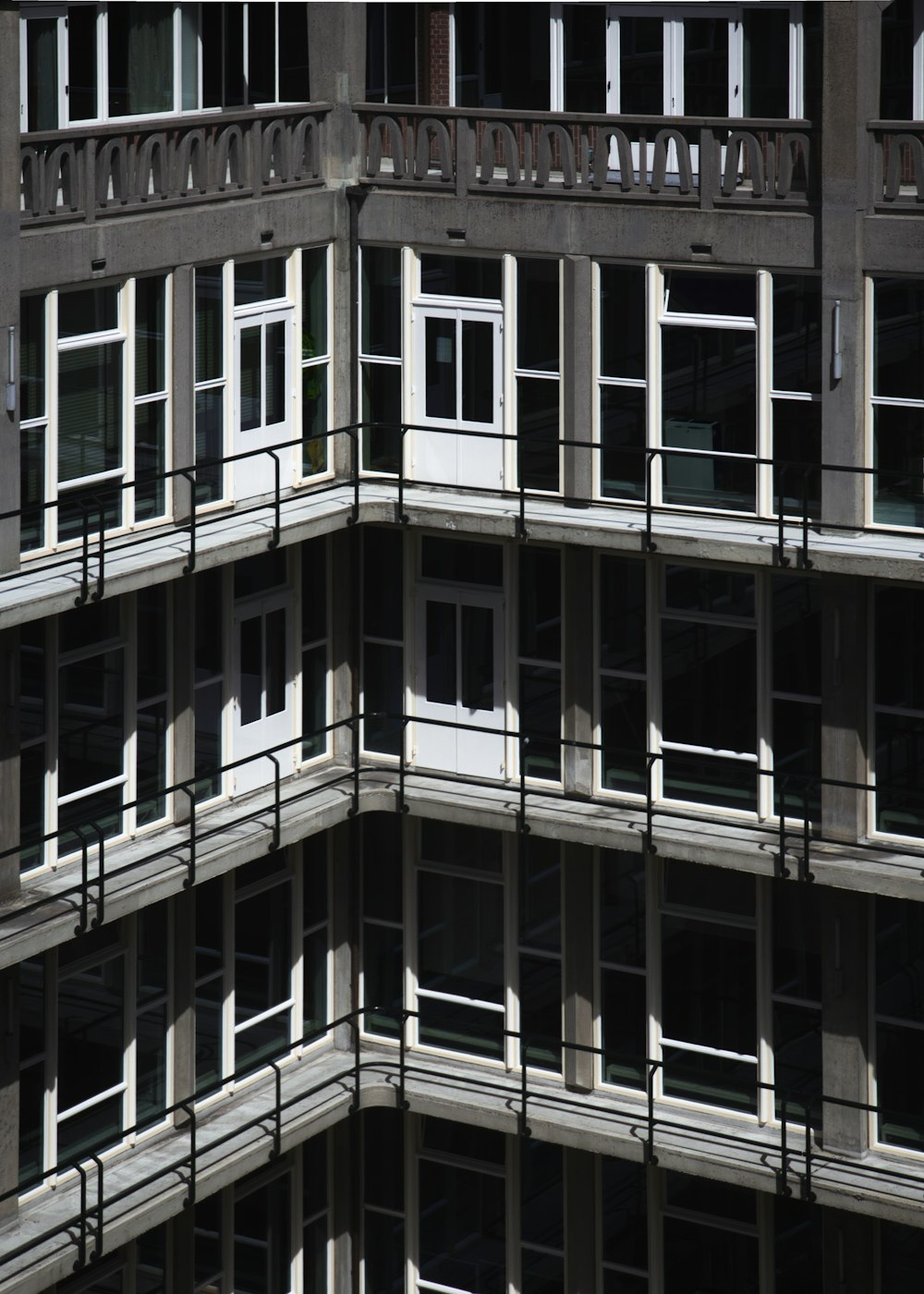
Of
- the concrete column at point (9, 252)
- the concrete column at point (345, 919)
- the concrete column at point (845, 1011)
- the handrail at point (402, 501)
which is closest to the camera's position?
the concrete column at point (9, 252)

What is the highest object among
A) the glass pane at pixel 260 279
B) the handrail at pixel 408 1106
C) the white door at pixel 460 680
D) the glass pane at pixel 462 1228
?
the glass pane at pixel 260 279

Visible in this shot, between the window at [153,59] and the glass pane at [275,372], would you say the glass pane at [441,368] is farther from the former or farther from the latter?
the window at [153,59]

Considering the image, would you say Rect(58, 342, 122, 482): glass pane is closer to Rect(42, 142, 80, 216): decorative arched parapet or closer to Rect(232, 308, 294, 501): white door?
Rect(42, 142, 80, 216): decorative arched parapet

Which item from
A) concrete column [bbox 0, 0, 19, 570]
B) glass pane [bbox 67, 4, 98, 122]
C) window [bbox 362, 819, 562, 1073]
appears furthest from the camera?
window [bbox 362, 819, 562, 1073]

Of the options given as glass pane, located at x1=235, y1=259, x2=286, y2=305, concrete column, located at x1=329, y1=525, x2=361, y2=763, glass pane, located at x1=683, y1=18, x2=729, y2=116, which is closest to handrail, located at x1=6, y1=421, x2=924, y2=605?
concrete column, located at x1=329, y1=525, x2=361, y2=763

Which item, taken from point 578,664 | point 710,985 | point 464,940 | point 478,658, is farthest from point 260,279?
point 710,985

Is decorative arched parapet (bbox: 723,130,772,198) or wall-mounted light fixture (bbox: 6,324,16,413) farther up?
decorative arched parapet (bbox: 723,130,772,198)

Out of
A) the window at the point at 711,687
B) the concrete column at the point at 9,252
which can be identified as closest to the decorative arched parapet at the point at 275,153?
the concrete column at the point at 9,252

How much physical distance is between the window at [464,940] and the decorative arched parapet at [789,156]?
24.1 ft

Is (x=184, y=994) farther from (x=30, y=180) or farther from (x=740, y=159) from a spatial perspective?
(x=740, y=159)

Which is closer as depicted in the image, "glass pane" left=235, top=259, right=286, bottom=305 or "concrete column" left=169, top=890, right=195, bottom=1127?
"glass pane" left=235, top=259, right=286, bottom=305

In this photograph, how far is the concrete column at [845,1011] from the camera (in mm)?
25094

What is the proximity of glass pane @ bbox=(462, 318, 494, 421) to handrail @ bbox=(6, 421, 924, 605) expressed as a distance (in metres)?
0.21

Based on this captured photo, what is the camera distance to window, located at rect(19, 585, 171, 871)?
2358 cm
